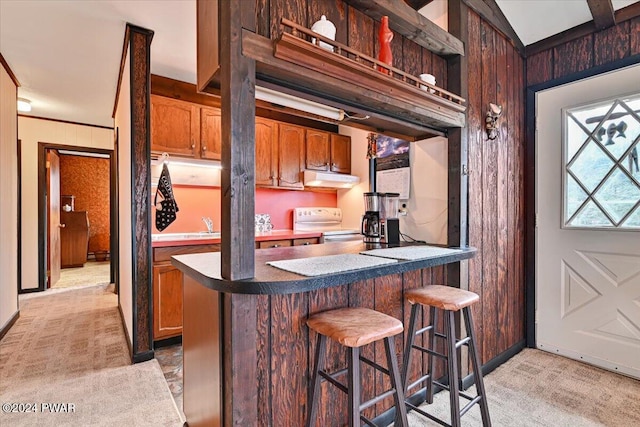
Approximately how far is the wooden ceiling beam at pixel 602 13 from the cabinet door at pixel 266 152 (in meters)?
2.88

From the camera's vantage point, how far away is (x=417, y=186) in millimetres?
2348

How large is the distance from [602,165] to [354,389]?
2602 millimetres

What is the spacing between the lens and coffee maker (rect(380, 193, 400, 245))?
7.24 feet

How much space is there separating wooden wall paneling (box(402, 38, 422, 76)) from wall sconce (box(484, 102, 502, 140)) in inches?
29.0

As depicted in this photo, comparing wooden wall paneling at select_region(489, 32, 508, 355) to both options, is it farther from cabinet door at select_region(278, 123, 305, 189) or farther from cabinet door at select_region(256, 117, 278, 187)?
cabinet door at select_region(256, 117, 278, 187)

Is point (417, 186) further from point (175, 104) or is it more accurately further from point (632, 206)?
point (175, 104)

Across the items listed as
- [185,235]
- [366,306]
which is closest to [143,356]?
[185,235]

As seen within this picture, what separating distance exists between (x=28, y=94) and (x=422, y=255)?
481cm

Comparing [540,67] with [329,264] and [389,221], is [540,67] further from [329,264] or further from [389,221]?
[329,264]

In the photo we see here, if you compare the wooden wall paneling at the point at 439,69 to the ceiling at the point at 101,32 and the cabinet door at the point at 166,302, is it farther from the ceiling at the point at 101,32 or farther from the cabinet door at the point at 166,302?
the cabinet door at the point at 166,302

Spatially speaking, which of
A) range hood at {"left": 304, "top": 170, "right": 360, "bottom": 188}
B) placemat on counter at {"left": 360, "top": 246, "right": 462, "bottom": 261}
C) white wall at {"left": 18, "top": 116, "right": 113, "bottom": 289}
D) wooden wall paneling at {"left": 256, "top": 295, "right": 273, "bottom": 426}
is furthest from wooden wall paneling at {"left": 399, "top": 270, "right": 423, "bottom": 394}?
white wall at {"left": 18, "top": 116, "right": 113, "bottom": 289}

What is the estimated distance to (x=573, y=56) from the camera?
2508 mm

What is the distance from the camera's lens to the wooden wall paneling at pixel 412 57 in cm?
187

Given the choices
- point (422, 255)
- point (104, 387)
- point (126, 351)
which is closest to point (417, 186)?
point (422, 255)
